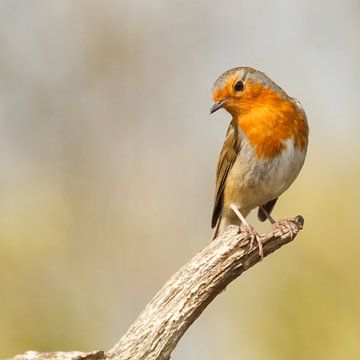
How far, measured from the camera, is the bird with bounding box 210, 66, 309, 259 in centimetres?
603

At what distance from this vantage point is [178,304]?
4.65m

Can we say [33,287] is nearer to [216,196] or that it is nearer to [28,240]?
[28,240]

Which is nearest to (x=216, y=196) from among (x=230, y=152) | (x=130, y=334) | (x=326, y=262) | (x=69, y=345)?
(x=230, y=152)

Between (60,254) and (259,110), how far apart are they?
173 cm

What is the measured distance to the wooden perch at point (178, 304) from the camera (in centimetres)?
459

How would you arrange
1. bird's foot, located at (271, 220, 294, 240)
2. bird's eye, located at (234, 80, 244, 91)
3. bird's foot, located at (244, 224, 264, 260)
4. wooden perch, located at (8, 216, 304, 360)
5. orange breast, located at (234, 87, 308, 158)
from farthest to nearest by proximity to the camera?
1. bird's eye, located at (234, 80, 244, 91)
2. orange breast, located at (234, 87, 308, 158)
3. bird's foot, located at (271, 220, 294, 240)
4. bird's foot, located at (244, 224, 264, 260)
5. wooden perch, located at (8, 216, 304, 360)

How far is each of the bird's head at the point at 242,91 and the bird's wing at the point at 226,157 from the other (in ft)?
0.43

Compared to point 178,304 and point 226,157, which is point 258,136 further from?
point 178,304

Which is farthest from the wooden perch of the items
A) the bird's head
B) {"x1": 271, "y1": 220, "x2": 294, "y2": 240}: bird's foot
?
the bird's head

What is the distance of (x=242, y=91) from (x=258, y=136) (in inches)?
11.6

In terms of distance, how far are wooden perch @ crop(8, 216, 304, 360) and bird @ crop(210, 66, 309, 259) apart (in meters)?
1.15

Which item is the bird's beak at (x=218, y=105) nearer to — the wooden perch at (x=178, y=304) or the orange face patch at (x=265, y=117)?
the orange face patch at (x=265, y=117)

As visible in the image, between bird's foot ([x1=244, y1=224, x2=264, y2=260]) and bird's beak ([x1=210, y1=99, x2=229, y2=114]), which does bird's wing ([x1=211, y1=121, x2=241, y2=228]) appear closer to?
bird's beak ([x1=210, y1=99, x2=229, y2=114])

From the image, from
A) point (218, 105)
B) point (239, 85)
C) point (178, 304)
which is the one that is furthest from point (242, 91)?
point (178, 304)
